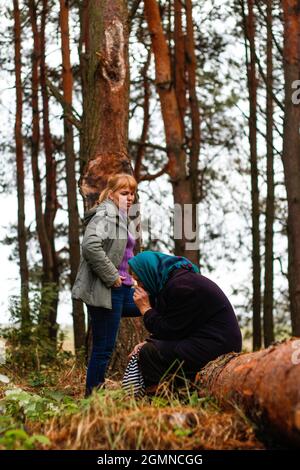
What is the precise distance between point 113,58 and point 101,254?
Result: 2.92 metres

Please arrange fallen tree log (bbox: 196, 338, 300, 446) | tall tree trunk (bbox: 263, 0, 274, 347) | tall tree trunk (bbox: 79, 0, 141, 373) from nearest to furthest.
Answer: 1. fallen tree log (bbox: 196, 338, 300, 446)
2. tall tree trunk (bbox: 79, 0, 141, 373)
3. tall tree trunk (bbox: 263, 0, 274, 347)

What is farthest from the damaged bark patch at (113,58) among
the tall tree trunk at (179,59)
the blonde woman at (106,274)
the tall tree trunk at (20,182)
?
the tall tree trunk at (179,59)

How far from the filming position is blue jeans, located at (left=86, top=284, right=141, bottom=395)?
6.71 metres

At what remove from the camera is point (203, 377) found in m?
5.50

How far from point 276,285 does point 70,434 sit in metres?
17.1

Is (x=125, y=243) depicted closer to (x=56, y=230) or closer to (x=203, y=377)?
(x=203, y=377)

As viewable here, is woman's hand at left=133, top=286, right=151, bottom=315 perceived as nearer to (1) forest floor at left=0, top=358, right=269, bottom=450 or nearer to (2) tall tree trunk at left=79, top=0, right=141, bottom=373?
(1) forest floor at left=0, top=358, right=269, bottom=450

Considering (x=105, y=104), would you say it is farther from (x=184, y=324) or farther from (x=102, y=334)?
(x=184, y=324)

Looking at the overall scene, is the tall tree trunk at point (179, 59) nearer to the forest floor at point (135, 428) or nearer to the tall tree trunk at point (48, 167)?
the tall tree trunk at point (48, 167)

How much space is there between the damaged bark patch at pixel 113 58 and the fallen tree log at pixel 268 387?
4372 millimetres

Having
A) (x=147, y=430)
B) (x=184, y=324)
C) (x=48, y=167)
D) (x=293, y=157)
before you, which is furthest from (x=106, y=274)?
(x=48, y=167)

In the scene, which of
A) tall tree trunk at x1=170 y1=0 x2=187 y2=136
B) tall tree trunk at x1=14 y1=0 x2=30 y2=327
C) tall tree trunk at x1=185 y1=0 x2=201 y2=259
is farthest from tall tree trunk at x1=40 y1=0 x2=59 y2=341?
tall tree trunk at x1=185 y1=0 x2=201 y2=259

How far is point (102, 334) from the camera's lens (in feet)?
22.2

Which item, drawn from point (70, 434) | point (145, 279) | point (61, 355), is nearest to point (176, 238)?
point (61, 355)
